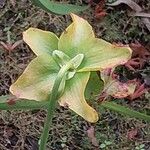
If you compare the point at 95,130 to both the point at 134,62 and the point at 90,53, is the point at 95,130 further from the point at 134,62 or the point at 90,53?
the point at 90,53

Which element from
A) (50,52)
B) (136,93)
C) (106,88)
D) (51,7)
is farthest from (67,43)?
(136,93)

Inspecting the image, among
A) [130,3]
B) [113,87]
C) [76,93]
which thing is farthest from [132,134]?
[76,93]

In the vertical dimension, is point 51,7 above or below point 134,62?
above

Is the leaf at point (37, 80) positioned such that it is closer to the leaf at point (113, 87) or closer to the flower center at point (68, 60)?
the flower center at point (68, 60)

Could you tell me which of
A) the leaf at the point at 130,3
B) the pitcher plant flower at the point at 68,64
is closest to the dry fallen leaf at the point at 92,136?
the leaf at the point at 130,3

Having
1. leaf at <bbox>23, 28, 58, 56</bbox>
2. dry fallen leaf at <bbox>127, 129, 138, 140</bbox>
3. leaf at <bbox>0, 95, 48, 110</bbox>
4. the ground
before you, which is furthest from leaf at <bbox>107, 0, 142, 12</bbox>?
leaf at <bbox>23, 28, 58, 56</bbox>

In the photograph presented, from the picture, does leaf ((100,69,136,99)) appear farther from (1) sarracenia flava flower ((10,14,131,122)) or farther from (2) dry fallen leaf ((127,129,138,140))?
(2) dry fallen leaf ((127,129,138,140))
